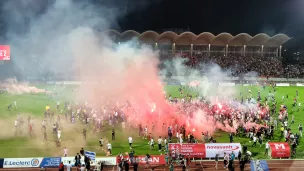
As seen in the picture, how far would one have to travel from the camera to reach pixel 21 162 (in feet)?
70.2

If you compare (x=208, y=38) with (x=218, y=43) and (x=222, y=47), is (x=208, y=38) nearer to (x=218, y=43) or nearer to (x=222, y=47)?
(x=218, y=43)

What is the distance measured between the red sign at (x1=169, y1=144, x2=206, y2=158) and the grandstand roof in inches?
1811

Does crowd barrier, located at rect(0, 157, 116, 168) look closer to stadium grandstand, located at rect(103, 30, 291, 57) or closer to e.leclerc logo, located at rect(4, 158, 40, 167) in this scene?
e.leclerc logo, located at rect(4, 158, 40, 167)

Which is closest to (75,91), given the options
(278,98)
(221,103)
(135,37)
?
(221,103)

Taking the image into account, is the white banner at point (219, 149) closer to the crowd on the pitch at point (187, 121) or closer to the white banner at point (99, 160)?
the crowd on the pitch at point (187, 121)

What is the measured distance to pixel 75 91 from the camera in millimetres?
41344

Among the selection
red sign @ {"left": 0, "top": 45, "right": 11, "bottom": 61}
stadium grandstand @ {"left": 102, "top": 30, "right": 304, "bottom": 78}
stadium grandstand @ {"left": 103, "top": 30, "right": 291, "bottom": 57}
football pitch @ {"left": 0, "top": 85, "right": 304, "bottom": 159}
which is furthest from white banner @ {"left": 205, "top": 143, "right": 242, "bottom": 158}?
stadium grandstand @ {"left": 103, "top": 30, "right": 291, "bottom": 57}

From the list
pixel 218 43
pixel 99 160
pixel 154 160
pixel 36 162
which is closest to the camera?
pixel 99 160

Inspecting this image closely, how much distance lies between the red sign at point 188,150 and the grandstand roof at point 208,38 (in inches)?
1811

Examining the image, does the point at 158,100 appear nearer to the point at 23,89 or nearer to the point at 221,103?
the point at 221,103

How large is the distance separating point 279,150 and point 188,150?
6.15m

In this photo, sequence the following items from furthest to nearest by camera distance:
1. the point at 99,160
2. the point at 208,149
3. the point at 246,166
Result: the point at 208,149
the point at 246,166
the point at 99,160

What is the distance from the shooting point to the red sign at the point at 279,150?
2394cm

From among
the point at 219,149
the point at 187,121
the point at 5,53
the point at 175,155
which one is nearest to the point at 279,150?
the point at 219,149
